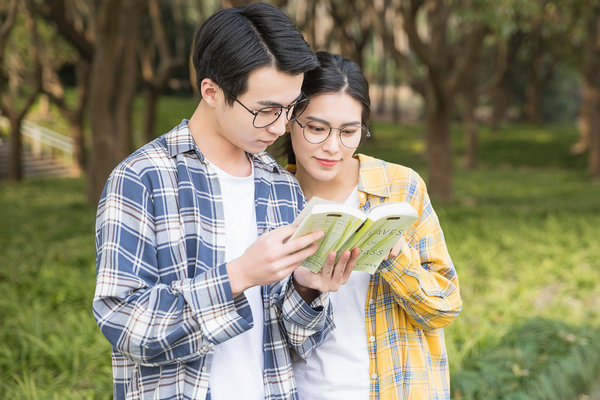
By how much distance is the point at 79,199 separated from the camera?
36.3 ft

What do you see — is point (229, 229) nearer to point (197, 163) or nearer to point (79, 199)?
point (197, 163)

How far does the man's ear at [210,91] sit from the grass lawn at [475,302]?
7.75 feet

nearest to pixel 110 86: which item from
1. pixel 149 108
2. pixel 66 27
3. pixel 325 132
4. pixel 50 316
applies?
pixel 66 27

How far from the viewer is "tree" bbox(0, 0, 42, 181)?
10.8m

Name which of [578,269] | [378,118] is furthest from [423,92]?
[378,118]

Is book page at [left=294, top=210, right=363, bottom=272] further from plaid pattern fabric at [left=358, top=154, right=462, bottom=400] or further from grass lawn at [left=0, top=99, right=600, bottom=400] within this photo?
grass lawn at [left=0, top=99, right=600, bottom=400]

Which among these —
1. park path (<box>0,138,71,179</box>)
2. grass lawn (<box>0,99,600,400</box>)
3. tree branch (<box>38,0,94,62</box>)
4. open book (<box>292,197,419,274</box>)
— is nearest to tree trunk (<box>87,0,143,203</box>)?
tree branch (<box>38,0,94,62</box>)

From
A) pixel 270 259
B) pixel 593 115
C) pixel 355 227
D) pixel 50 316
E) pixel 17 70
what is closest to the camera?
pixel 270 259

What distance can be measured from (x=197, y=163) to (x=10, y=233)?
7097 mm

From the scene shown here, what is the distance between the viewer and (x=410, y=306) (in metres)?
1.96

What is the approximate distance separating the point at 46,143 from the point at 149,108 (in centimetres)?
622

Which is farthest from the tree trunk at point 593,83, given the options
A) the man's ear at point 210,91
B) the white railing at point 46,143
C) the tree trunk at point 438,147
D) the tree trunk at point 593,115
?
the white railing at point 46,143

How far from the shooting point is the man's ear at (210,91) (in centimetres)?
164

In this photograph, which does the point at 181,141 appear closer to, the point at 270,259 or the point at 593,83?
the point at 270,259
